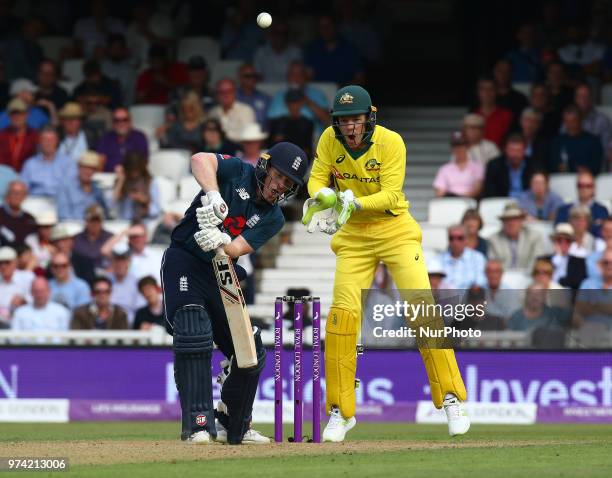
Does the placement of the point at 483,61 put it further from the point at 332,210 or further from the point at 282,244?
the point at 332,210

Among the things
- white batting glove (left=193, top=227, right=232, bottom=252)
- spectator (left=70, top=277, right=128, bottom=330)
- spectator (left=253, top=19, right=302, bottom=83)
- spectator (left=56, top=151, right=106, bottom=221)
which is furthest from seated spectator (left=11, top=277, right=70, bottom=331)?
white batting glove (left=193, top=227, right=232, bottom=252)

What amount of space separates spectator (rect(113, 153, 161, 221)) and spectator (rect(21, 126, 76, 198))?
0.64 m

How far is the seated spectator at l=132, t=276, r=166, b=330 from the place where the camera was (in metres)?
14.7

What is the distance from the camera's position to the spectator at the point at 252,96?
1745 cm

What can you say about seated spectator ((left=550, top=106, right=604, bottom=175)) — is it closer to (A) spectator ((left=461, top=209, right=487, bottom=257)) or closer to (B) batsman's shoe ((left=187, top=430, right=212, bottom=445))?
(A) spectator ((left=461, top=209, right=487, bottom=257))

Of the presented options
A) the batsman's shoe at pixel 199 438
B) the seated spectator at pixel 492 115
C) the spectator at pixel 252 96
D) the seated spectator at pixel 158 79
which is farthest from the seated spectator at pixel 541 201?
the batsman's shoe at pixel 199 438

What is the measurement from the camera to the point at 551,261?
1476cm

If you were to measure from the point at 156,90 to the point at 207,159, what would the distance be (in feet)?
31.0

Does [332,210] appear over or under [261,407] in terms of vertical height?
over

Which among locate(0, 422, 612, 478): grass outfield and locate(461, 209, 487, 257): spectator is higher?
locate(461, 209, 487, 257): spectator

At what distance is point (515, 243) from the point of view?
15.2 metres

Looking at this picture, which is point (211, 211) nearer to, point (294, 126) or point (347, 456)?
point (347, 456)

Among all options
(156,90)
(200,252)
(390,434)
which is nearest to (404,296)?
(200,252)

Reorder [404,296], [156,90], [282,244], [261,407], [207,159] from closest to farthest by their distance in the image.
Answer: [207,159] → [404,296] → [261,407] → [282,244] → [156,90]
